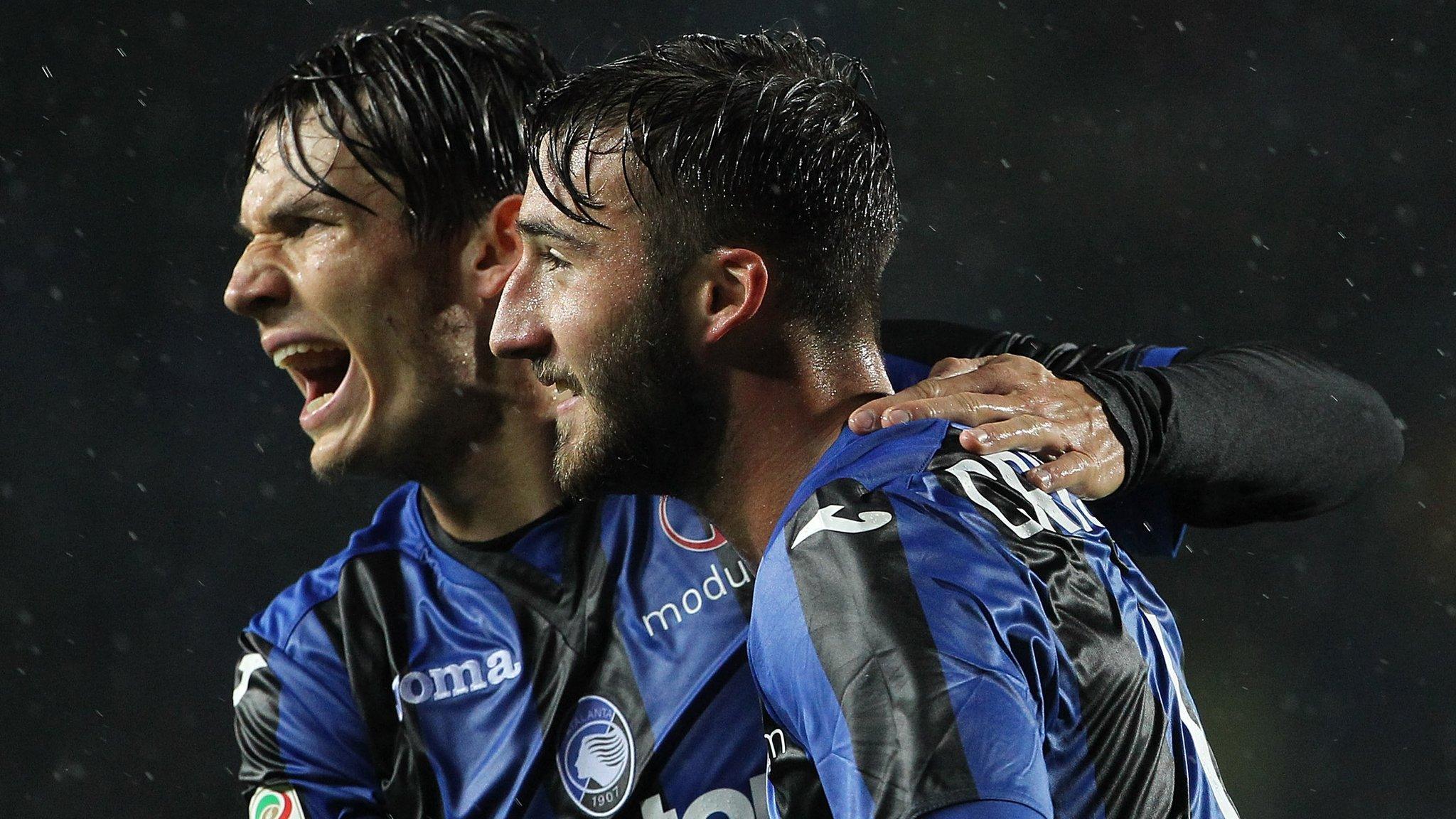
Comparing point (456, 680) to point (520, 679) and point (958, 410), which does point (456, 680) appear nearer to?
point (520, 679)

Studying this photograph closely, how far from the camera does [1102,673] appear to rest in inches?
50.3

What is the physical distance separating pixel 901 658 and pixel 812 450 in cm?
40

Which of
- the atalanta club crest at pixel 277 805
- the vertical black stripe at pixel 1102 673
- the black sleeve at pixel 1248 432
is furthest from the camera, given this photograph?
the atalanta club crest at pixel 277 805

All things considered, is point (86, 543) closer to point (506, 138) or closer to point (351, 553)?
point (351, 553)

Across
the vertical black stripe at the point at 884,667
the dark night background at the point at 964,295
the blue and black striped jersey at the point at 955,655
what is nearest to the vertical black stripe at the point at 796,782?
the blue and black striped jersey at the point at 955,655

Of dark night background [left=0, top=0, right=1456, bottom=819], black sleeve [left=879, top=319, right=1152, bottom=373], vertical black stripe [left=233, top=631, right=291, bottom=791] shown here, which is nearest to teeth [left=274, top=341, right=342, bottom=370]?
vertical black stripe [left=233, top=631, right=291, bottom=791]

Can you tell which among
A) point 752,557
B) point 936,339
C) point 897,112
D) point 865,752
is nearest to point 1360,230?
point 897,112

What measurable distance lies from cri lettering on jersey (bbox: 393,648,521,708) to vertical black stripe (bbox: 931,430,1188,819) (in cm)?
89

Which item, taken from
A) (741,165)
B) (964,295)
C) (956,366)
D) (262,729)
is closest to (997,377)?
(956,366)

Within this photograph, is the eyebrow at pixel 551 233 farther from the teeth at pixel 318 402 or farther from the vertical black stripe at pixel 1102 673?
the teeth at pixel 318 402

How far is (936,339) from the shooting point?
7.04 feet

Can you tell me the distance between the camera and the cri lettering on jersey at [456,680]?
205cm

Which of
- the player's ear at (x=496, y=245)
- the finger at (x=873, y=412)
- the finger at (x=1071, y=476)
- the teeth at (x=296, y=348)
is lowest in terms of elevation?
the finger at (x=1071, y=476)

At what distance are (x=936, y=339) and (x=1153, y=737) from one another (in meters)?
0.89
